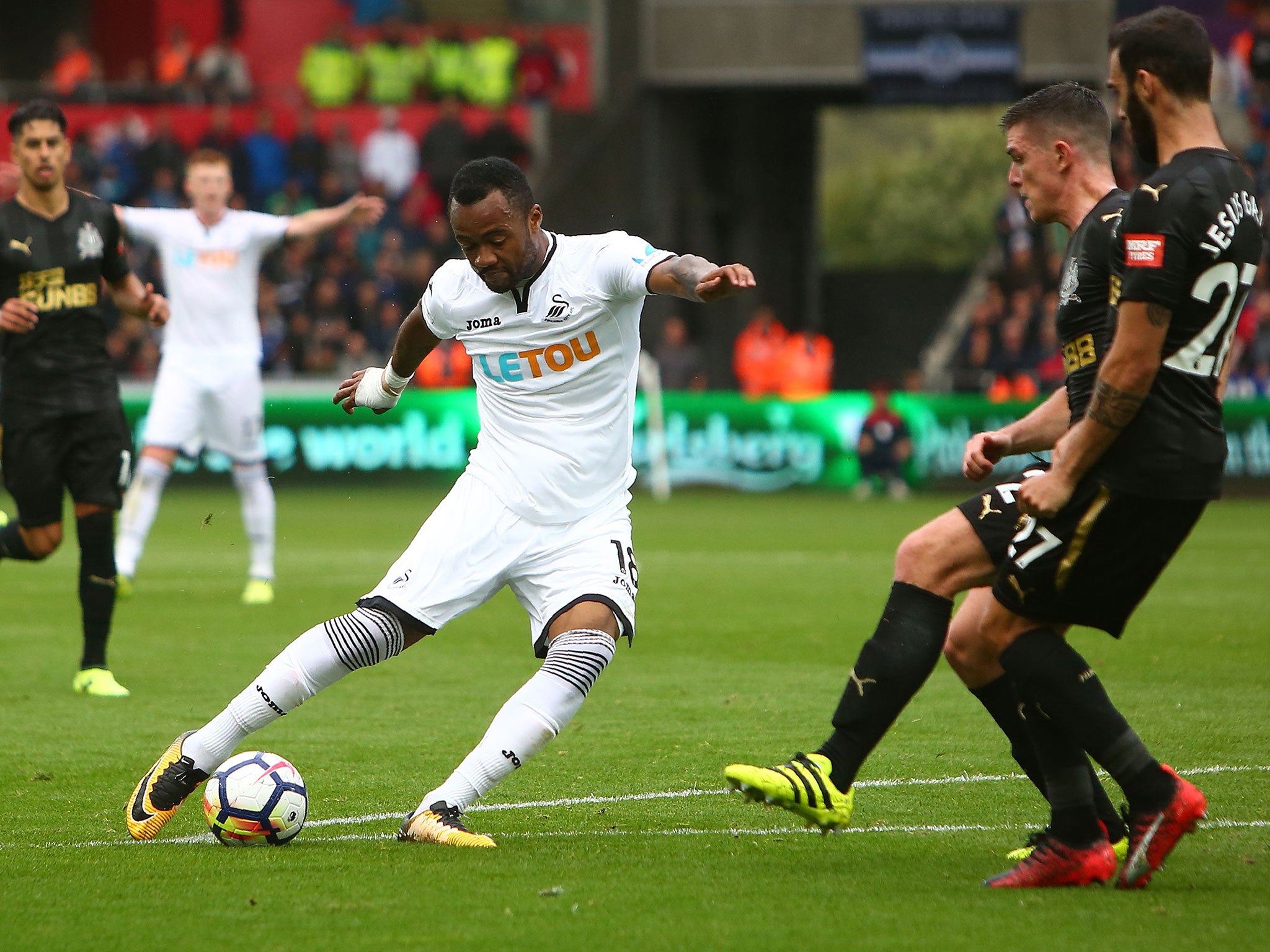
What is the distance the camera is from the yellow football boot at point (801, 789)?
4.60 metres

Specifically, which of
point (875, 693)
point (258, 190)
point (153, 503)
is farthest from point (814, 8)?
point (875, 693)

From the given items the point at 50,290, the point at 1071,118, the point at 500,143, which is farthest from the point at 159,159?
the point at 1071,118

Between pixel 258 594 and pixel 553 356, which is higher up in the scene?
pixel 553 356

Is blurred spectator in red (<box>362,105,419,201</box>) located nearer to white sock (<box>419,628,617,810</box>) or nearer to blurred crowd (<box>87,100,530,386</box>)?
blurred crowd (<box>87,100,530,386</box>)

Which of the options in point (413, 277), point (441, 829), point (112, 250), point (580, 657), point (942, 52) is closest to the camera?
point (441, 829)

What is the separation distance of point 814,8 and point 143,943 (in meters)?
25.5

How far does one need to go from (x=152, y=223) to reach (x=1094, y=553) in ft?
Answer: 26.6

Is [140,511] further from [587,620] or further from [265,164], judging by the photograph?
[265,164]

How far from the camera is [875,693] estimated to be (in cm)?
479

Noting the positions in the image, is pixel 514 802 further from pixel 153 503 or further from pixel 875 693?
pixel 153 503

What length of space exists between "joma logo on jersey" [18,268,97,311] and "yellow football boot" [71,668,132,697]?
166 centimetres

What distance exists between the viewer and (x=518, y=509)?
17.8 feet

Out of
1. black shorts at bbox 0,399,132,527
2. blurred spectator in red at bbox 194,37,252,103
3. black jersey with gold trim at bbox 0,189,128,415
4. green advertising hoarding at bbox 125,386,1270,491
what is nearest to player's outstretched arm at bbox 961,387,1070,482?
black shorts at bbox 0,399,132,527

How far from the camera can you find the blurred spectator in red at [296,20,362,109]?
89.1 feet
